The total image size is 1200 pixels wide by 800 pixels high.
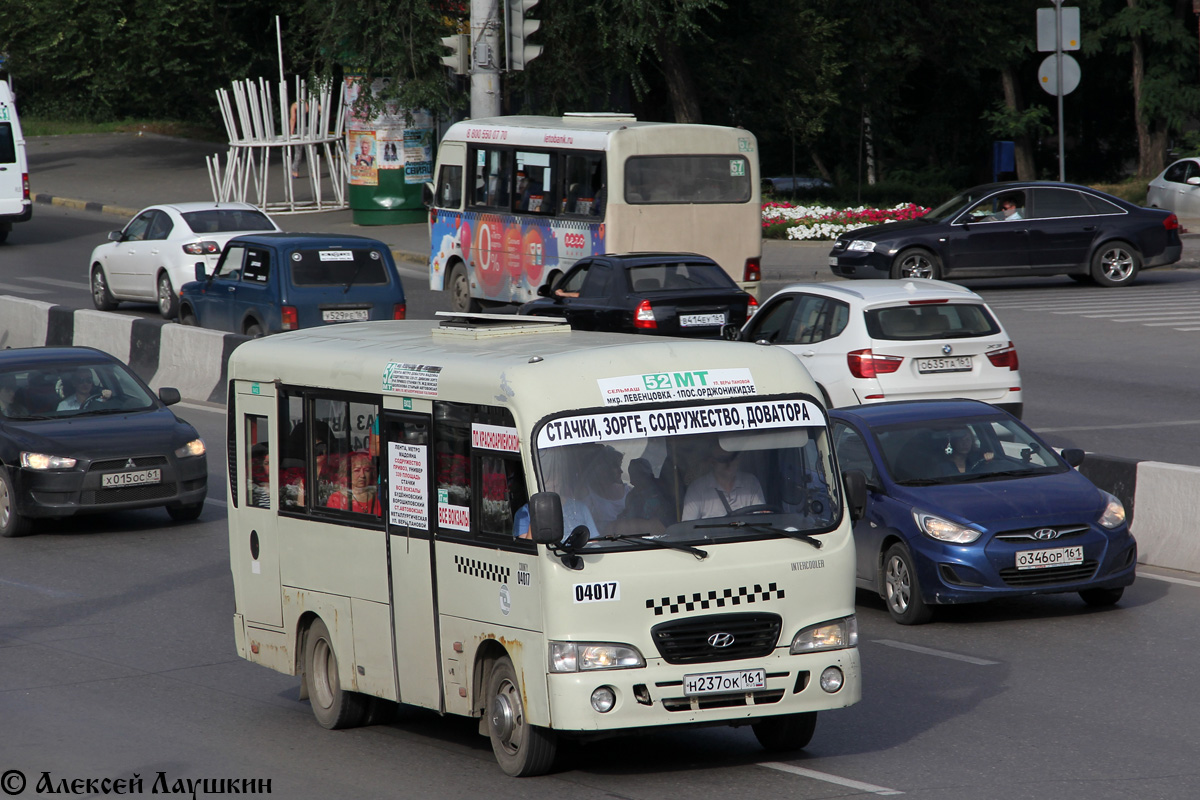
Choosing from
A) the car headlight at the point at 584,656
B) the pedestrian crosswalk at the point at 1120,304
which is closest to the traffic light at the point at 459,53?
the pedestrian crosswalk at the point at 1120,304

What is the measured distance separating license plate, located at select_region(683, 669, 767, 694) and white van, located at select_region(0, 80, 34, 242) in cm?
2919

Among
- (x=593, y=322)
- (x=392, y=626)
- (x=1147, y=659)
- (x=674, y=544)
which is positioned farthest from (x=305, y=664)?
(x=593, y=322)

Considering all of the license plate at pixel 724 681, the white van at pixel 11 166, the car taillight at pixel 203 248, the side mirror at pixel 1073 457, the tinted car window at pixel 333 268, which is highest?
the white van at pixel 11 166

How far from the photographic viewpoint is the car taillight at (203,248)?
25031 millimetres

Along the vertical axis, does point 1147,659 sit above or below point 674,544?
below

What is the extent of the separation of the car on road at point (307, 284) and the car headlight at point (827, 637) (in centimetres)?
1396

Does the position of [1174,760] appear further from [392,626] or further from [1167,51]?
[1167,51]

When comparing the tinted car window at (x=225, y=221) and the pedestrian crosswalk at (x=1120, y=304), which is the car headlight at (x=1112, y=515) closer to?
the pedestrian crosswalk at (x=1120, y=304)

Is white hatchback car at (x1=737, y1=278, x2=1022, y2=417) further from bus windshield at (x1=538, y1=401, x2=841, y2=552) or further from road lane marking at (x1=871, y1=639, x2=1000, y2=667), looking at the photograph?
bus windshield at (x1=538, y1=401, x2=841, y2=552)

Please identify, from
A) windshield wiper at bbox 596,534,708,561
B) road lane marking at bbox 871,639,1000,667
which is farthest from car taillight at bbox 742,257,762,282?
windshield wiper at bbox 596,534,708,561

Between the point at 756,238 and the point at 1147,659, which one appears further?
the point at 756,238

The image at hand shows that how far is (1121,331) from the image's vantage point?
22.9m

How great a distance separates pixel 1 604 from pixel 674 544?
632 cm

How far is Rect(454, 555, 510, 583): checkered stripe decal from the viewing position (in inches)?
287
